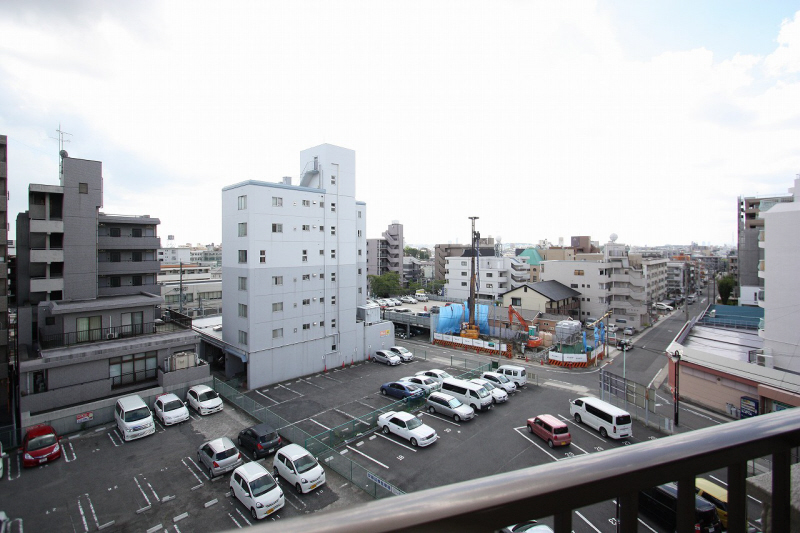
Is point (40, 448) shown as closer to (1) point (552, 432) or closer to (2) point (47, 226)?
(2) point (47, 226)

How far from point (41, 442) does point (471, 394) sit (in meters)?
14.3

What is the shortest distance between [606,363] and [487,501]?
87.8 ft

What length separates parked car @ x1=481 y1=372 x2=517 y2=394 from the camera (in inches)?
705

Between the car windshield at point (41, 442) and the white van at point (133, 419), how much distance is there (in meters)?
1.84

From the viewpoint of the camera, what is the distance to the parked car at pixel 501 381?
17.9 m

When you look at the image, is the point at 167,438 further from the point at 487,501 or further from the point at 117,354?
the point at 487,501

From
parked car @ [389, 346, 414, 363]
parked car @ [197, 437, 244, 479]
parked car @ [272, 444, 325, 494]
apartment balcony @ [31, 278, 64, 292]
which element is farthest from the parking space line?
apartment balcony @ [31, 278, 64, 292]

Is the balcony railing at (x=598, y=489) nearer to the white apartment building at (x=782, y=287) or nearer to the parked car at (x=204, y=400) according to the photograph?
the parked car at (x=204, y=400)

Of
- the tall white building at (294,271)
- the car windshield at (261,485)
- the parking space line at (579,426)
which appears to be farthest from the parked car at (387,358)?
the car windshield at (261,485)

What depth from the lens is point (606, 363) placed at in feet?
79.1

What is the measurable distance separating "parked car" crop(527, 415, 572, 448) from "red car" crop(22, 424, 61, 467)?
600 inches

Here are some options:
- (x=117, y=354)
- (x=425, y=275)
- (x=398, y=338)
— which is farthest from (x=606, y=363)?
(x=425, y=275)

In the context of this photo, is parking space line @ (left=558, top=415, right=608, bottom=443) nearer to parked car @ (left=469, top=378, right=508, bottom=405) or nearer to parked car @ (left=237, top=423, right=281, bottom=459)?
parked car @ (left=469, top=378, right=508, bottom=405)

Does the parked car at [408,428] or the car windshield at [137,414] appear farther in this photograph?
the car windshield at [137,414]
